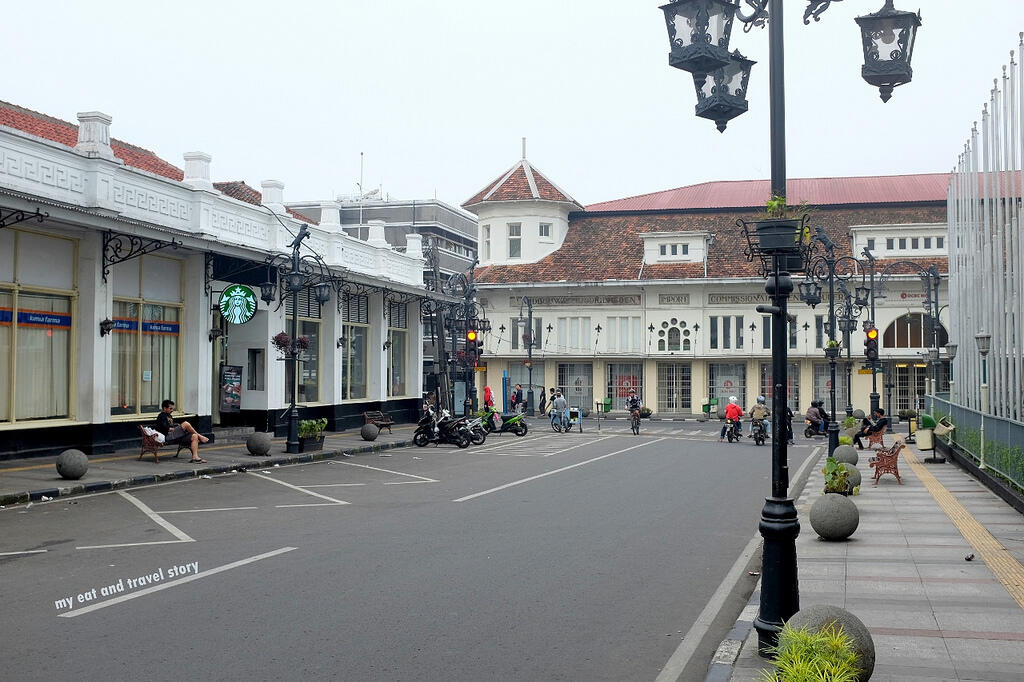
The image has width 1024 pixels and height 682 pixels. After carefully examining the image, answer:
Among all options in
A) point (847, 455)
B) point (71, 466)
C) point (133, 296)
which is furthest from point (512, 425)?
point (71, 466)

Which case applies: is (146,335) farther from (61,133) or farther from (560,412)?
(560,412)

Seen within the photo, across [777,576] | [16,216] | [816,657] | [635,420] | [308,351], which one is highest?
[16,216]

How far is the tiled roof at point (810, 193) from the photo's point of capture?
57.3 metres

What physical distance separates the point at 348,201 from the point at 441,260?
11413 mm

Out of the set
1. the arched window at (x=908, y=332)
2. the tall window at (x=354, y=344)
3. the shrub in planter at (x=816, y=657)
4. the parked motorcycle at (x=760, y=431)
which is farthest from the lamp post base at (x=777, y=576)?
the arched window at (x=908, y=332)

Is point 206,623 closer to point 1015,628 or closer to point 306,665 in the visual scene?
point 306,665

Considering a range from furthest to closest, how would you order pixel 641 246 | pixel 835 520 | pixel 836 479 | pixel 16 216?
1. pixel 641 246
2. pixel 16 216
3. pixel 836 479
4. pixel 835 520

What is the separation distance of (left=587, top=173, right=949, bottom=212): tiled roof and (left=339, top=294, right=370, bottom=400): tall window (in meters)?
28.8

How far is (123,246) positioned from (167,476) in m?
6.98

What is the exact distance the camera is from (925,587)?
9.27 meters

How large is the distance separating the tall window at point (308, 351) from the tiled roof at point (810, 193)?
32.1 meters

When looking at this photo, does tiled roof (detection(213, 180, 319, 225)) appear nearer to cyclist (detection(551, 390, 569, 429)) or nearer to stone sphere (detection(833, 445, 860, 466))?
cyclist (detection(551, 390, 569, 429))

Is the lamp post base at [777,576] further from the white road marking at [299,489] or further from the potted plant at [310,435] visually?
the potted plant at [310,435]

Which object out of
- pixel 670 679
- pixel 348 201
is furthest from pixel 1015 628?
pixel 348 201
